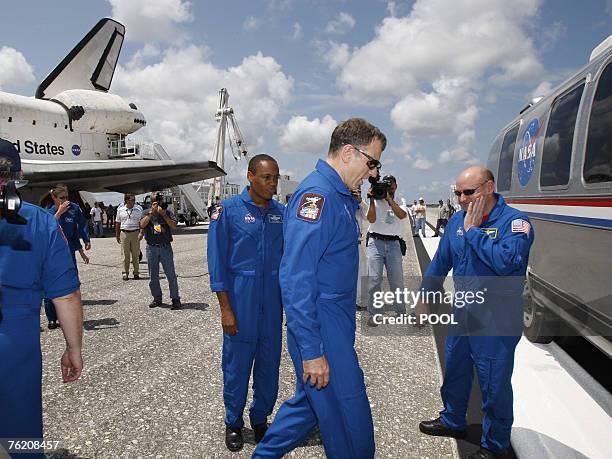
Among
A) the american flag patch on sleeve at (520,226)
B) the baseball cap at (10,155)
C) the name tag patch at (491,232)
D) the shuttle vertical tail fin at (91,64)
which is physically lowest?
the name tag patch at (491,232)

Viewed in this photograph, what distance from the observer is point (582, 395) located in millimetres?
3674

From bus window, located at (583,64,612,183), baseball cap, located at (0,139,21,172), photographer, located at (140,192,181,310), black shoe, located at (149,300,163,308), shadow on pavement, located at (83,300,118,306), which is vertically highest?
bus window, located at (583,64,612,183)

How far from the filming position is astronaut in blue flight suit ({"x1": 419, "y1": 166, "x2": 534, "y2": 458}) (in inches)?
98.5

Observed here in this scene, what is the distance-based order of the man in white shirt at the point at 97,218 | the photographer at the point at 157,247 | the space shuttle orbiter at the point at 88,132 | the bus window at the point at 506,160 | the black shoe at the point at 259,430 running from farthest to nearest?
the man in white shirt at the point at 97,218 < the space shuttle orbiter at the point at 88,132 < the photographer at the point at 157,247 < the bus window at the point at 506,160 < the black shoe at the point at 259,430

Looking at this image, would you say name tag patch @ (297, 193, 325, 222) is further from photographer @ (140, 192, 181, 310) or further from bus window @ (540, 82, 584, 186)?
photographer @ (140, 192, 181, 310)

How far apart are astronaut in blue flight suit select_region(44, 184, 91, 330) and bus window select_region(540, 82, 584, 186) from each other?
5.95 m

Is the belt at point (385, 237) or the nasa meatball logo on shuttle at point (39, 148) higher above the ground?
the nasa meatball logo on shuttle at point (39, 148)

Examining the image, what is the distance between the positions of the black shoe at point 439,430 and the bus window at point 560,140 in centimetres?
246

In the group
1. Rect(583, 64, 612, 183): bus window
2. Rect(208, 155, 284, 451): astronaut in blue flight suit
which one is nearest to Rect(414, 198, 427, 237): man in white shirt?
Rect(583, 64, 612, 183): bus window

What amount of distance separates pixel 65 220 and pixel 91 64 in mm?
25597

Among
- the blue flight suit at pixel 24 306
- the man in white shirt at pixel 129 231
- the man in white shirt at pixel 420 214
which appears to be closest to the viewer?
the blue flight suit at pixel 24 306

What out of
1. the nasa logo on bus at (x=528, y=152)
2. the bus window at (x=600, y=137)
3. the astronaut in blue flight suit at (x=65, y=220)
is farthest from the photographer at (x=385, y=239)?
the astronaut in blue flight suit at (x=65, y=220)

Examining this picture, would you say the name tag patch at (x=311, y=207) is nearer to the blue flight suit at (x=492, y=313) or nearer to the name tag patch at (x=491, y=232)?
the blue flight suit at (x=492, y=313)

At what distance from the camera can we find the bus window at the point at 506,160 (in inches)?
233
